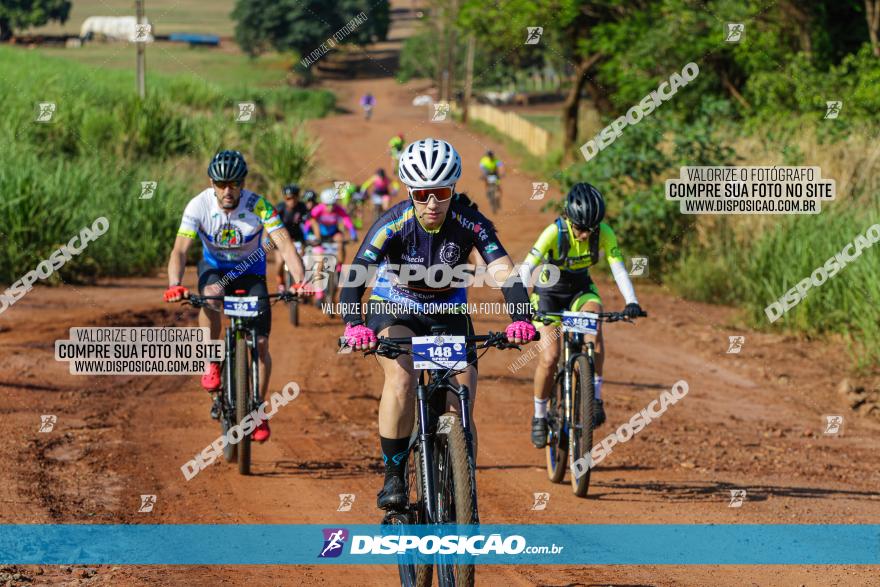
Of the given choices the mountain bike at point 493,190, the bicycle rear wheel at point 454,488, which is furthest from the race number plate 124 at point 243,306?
the mountain bike at point 493,190

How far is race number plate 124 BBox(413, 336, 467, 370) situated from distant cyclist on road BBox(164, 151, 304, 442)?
3.67 meters

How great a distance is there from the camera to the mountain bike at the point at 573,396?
28.5 ft

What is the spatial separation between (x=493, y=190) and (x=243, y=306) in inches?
935

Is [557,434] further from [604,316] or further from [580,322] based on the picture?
[604,316]

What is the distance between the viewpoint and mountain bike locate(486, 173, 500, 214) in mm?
32281
